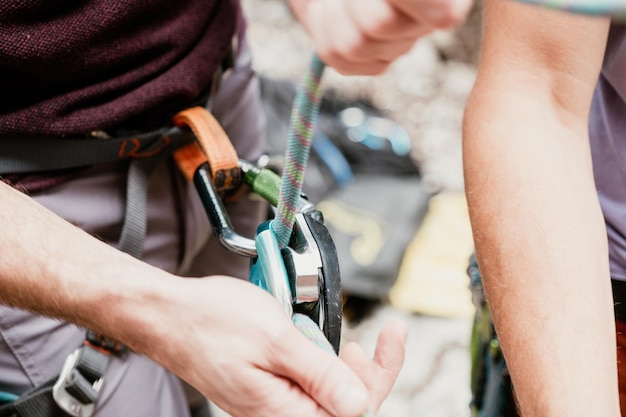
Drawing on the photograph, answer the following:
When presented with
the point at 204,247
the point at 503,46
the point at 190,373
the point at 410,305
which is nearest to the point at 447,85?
the point at 410,305

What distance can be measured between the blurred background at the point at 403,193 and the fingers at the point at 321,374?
641 millimetres

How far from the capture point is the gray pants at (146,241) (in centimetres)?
65

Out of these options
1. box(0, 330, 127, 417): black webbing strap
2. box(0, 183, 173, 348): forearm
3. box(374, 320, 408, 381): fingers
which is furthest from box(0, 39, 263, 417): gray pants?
box(374, 320, 408, 381): fingers

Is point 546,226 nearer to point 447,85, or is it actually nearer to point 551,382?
point 551,382

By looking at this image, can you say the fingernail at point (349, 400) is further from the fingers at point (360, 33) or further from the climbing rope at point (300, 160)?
the fingers at point (360, 33)

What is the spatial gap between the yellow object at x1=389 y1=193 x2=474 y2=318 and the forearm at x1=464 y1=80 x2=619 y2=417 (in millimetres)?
843

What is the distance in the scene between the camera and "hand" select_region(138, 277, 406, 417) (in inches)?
16.6

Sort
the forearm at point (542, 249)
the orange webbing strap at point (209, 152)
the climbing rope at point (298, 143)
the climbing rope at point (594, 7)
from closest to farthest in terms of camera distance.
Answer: the climbing rope at point (594, 7) → the climbing rope at point (298, 143) → the forearm at point (542, 249) → the orange webbing strap at point (209, 152)

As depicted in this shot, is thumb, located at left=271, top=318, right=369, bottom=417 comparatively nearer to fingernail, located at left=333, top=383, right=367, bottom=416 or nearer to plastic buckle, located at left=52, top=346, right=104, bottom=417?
fingernail, located at left=333, top=383, right=367, bottom=416

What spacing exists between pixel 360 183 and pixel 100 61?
1104mm

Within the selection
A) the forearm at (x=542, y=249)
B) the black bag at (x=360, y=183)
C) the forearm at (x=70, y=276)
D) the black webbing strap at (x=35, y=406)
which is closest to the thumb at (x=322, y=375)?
the forearm at (x=70, y=276)

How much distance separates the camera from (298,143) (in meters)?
0.43

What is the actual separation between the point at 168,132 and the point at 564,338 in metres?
0.45

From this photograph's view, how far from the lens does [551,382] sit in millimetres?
553
